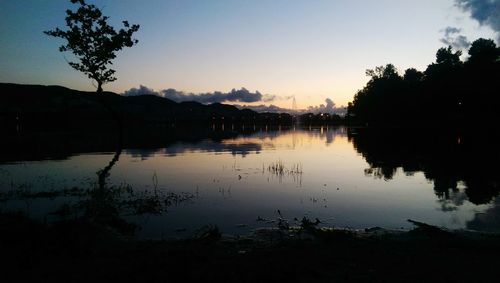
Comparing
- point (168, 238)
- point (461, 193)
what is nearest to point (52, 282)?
point (168, 238)

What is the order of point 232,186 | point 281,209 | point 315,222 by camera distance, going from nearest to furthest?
1. point 315,222
2. point 281,209
3. point 232,186

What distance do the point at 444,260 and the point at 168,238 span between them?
9276 millimetres

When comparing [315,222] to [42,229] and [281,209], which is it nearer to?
[281,209]

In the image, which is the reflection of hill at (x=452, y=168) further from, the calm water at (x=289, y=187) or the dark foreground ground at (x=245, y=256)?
the dark foreground ground at (x=245, y=256)

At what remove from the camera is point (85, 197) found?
20.1 m

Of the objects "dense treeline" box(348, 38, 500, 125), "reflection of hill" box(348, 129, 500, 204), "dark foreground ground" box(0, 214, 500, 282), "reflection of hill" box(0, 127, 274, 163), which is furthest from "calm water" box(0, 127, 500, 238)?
"dense treeline" box(348, 38, 500, 125)

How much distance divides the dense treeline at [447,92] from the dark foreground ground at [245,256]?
8773 cm

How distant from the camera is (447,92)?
9706 centimetres

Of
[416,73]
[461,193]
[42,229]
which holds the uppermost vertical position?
[416,73]

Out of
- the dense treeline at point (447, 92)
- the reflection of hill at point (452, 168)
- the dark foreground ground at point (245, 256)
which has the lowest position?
the reflection of hill at point (452, 168)

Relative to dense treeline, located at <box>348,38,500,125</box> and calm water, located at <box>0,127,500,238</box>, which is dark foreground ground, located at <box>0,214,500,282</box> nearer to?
calm water, located at <box>0,127,500,238</box>

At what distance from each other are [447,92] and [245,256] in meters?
105

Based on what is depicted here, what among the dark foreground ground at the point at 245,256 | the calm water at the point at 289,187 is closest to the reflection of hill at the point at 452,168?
the calm water at the point at 289,187

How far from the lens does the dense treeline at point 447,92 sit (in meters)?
84.9
